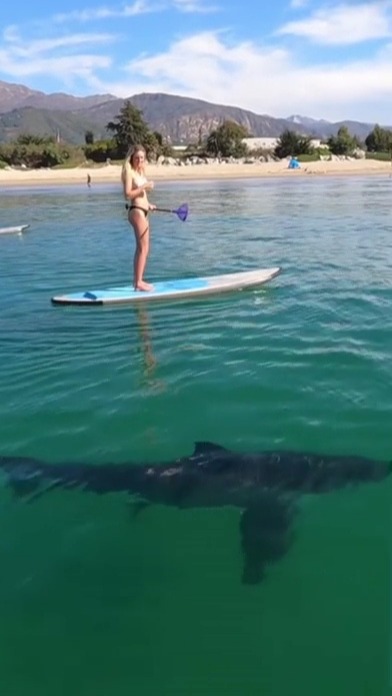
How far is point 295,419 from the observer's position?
703cm

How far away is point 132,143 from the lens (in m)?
87.8

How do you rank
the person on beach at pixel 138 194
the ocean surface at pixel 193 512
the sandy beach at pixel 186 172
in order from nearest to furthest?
the ocean surface at pixel 193 512, the person on beach at pixel 138 194, the sandy beach at pixel 186 172

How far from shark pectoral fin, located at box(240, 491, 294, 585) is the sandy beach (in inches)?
2935

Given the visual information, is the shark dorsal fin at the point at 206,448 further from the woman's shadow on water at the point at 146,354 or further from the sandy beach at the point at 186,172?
the sandy beach at the point at 186,172

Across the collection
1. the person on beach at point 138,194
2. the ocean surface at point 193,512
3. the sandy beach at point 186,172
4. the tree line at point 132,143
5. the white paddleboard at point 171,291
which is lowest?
the ocean surface at point 193,512

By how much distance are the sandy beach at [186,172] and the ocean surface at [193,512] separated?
68072 mm

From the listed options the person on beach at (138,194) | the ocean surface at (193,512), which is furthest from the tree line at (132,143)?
the ocean surface at (193,512)

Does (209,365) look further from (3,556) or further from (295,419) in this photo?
(3,556)

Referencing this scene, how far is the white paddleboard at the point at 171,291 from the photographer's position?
12.4m

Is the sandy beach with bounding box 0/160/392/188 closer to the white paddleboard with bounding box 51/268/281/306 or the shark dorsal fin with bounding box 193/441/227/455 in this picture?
the white paddleboard with bounding box 51/268/281/306

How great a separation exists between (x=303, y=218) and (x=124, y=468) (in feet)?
81.2

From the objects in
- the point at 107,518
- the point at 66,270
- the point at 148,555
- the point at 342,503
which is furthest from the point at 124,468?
the point at 66,270

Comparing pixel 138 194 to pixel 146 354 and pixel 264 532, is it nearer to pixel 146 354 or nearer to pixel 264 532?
pixel 146 354

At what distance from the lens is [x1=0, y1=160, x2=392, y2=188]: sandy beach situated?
7869 cm
